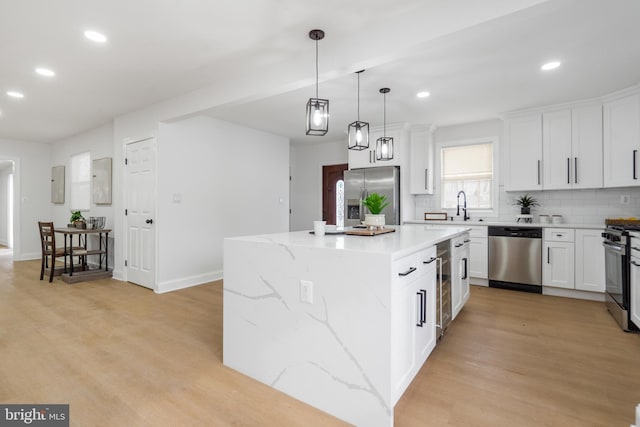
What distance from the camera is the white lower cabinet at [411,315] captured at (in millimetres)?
1646

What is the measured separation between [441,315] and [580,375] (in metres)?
0.91

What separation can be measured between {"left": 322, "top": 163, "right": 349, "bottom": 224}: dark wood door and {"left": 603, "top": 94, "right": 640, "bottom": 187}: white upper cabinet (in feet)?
13.2

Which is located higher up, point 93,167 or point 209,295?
point 93,167

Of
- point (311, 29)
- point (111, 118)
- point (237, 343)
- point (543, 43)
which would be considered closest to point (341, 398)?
point (237, 343)

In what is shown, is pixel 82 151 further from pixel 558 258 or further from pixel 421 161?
pixel 558 258

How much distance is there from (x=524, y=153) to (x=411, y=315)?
12.2 ft

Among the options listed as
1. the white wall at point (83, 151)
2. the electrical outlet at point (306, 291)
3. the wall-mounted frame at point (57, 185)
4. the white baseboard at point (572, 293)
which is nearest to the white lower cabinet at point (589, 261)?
the white baseboard at point (572, 293)

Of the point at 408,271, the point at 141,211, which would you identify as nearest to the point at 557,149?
the point at 408,271

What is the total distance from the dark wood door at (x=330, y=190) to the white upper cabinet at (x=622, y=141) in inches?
158

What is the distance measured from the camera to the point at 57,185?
6840 mm

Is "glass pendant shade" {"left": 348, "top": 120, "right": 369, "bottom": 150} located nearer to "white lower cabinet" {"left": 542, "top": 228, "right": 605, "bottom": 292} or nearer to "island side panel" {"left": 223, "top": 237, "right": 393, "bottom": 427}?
"island side panel" {"left": 223, "top": 237, "right": 393, "bottom": 427}

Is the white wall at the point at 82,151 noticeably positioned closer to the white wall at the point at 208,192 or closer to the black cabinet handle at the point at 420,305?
the white wall at the point at 208,192

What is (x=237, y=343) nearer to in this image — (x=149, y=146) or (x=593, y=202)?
(x=149, y=146)

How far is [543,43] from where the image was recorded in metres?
2.58
